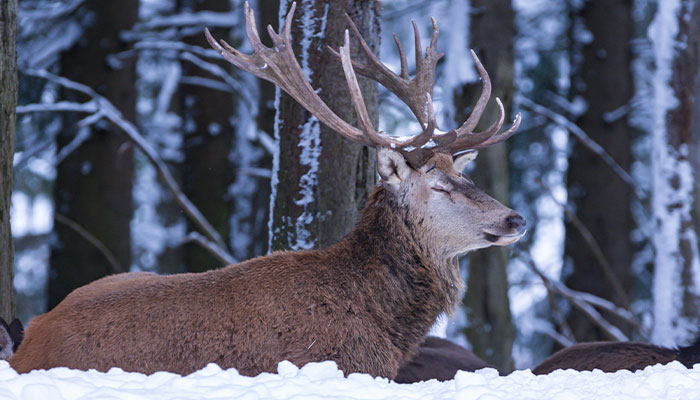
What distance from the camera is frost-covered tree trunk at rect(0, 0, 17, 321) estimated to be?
5.41 m

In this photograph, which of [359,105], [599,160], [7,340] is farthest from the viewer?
[599,160]

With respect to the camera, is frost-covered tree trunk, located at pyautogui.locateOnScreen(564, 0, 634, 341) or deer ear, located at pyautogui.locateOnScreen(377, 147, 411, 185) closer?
deer ear, located at pyautogui.locateOnScreen(377, 147, 411, 185)

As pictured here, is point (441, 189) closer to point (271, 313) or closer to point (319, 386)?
point (271, 313)

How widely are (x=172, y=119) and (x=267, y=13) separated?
5935 mm

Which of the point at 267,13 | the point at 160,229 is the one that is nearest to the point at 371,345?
the point at 267,13

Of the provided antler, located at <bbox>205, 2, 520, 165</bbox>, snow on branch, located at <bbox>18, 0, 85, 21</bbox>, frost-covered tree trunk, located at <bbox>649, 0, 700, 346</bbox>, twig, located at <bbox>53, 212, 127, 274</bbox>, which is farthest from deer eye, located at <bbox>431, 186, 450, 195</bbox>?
snow on branch, located at <bbox>18, 0, 85, 21</bbox>

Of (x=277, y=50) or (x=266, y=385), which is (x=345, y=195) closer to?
(x=277, y=50)

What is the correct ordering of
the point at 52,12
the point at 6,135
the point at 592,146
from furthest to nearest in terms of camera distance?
the point at 52,12 → the point at 592,146 → the point at 6,135

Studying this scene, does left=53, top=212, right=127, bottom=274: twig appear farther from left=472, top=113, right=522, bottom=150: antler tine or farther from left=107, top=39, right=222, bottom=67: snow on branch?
left=472, top=113, right=522, bottom=150: antler tine

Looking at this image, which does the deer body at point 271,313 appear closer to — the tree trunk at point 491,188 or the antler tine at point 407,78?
the antler tine at point 407,78

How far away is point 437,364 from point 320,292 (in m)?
1.35

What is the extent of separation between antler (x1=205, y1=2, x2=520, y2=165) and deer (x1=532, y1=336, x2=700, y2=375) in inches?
61.1

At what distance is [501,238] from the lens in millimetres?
4902

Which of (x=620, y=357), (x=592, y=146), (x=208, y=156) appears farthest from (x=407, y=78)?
(x=208, y=156)
